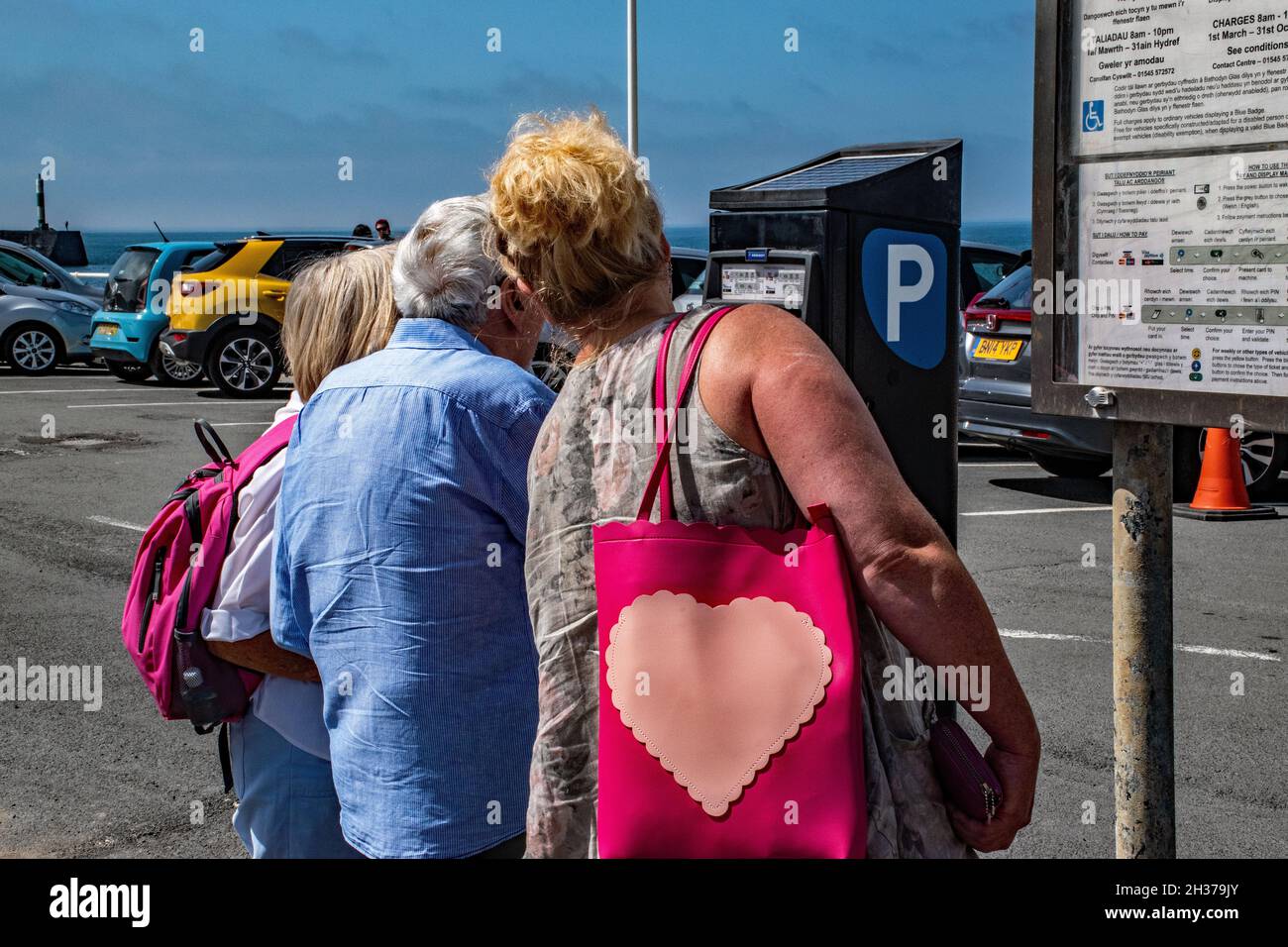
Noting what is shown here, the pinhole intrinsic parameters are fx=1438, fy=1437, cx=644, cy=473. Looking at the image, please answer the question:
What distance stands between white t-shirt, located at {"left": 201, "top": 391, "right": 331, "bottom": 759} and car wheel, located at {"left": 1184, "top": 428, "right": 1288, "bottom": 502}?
8.40 meters

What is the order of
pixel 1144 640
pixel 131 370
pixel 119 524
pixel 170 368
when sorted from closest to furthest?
pixel 1144 640, pixel 119 524, pixel 170 368, pixel 131 370

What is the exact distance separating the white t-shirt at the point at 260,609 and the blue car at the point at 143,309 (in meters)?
14.2

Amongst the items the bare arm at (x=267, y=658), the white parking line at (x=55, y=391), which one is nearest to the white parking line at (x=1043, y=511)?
the bare arm at (x=267, y=658)

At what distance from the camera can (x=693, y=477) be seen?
1903mm

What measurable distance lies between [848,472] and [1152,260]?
3.23ft

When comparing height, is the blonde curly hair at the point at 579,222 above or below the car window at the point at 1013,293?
below

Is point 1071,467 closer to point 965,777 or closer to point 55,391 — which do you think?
point 965,777

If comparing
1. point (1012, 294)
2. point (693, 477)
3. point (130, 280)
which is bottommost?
point (693, 477)

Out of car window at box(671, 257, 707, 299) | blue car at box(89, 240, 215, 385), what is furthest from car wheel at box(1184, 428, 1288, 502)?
blue car at box(89, 240, 215, 385)

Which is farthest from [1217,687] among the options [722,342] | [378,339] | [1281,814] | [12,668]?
[12,668]

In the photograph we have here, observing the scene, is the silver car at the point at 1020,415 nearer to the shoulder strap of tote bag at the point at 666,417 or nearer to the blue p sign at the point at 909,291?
the blue p sign at the point at 909,291

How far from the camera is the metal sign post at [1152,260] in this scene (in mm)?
2365

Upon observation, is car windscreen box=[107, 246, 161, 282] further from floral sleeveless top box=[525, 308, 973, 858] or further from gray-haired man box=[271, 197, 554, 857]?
floral sleeveless top box=[525, 308, 973, 858]

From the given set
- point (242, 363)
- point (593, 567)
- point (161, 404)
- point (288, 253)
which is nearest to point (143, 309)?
point (242, 363)
